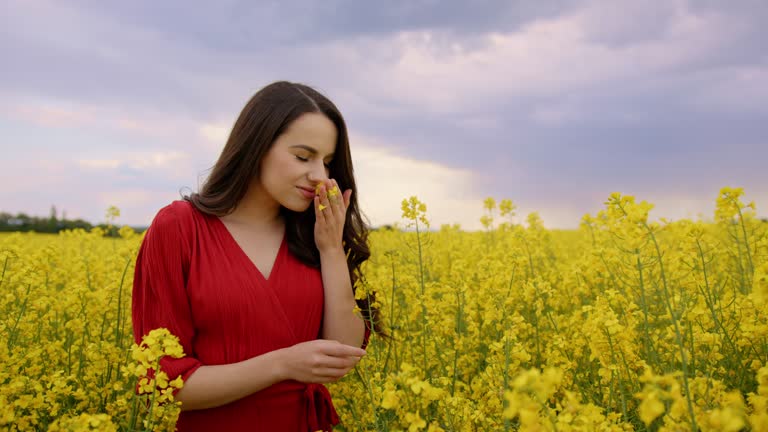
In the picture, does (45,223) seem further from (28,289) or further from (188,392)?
(188,392)

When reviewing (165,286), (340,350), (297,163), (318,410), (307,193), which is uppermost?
(297,163)

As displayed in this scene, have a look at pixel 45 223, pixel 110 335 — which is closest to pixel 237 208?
pixel 110 335

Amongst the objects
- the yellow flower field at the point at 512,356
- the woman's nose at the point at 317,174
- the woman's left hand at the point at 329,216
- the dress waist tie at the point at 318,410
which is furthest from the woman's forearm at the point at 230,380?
the woman's nose at the point at 317,174

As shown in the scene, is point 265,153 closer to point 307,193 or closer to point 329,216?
point 307,193

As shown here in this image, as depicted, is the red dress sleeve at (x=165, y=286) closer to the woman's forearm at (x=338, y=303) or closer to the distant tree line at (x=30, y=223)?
the woman's forearm at (x=338, y=303)

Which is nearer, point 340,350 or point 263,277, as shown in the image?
point 340,350

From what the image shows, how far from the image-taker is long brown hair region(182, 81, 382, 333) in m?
2.41

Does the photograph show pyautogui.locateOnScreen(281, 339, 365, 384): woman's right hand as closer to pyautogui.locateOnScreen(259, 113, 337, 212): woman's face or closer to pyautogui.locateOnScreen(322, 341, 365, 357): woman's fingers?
pyautogui.locateOnScreen(322, 341, 365, 357): woman's fingers

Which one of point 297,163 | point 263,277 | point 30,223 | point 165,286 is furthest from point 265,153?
point 30,223

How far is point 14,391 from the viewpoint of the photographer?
2.20 m

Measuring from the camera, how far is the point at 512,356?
2.21 meters

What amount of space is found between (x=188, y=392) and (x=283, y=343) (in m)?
0.43

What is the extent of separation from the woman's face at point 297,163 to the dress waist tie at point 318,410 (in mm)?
868

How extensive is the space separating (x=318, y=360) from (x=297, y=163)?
88 cm
